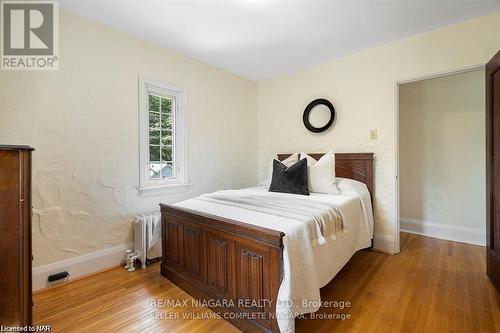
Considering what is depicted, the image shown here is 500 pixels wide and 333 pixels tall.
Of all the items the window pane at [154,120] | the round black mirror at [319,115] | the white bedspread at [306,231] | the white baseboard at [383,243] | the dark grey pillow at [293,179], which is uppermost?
the round black mirror at [319,115]

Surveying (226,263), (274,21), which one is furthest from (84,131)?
(274,21)

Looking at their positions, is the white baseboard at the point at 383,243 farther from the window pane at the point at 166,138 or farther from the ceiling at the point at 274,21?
the window pane at the point at 166,138

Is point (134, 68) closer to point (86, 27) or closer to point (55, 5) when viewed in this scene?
point (86, 27)

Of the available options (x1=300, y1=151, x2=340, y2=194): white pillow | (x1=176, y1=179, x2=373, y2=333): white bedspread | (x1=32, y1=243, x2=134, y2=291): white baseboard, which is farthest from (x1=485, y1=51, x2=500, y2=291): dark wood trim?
(x1=32, y1=243, x2=134, y2=291): white baseboard

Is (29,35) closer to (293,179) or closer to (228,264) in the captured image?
(228,264)

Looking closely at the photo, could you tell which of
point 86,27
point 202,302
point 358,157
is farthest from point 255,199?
point 86,27

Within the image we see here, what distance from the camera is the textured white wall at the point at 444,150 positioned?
2998mm

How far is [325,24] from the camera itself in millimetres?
2330

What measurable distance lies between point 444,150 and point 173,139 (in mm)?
3742

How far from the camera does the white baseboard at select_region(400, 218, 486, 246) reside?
293cm

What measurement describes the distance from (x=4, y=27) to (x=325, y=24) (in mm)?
2802

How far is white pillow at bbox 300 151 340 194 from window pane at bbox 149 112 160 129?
1.91 m

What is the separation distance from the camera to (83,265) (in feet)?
7.16

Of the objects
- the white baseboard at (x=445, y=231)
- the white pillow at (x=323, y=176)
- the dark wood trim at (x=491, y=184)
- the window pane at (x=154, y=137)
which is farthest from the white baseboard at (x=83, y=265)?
the white baseboard at (x=445, y=231)
